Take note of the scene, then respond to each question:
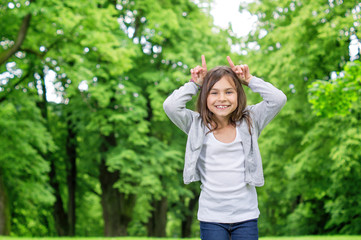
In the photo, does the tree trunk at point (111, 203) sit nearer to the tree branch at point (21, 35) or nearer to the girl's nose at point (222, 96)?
the tree branch at point (21, 35)

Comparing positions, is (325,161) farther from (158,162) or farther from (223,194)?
(223,194)

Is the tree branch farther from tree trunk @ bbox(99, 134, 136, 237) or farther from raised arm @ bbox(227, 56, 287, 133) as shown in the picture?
raised arm @ bbox(227, 56, 287, 133)

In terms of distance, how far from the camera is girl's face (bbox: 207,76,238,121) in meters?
2.82

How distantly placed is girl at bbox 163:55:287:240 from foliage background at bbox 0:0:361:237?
800cm

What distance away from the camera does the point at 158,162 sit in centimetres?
1467

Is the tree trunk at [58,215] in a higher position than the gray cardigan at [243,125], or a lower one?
lower

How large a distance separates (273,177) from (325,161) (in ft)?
10.3

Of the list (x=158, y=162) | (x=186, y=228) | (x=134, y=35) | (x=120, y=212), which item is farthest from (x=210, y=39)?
(x=186, y=228)

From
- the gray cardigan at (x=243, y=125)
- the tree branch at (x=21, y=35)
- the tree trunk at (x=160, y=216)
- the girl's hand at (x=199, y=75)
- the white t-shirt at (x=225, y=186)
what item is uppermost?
the tree branch at (x=21, y=35)

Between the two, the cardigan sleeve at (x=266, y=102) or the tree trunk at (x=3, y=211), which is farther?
the tree trunk at (x=3, y=211)

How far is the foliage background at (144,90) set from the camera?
11.9 meters

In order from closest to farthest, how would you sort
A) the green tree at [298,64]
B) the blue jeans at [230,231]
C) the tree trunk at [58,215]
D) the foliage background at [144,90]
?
1. the blue jeans at [230,231]
2. the foliage background at [144,90]
3. the green tree at [298,64]
4. the tree trunk at [58,215]

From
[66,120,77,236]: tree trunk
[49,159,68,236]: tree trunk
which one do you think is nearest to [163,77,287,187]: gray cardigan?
[66,120,77,236]: tree trunk

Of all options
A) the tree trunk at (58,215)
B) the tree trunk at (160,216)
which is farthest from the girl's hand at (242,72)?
the tree trunk at (58,215)
